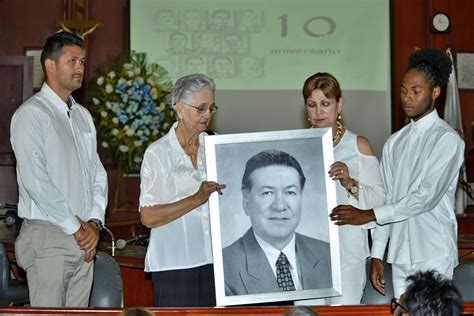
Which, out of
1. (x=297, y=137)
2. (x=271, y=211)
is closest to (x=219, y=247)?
(x=271, y=211)

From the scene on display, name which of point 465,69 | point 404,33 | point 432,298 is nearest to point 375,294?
point 432,298

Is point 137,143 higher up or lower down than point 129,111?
lower down

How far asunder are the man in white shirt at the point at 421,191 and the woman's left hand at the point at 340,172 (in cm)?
13

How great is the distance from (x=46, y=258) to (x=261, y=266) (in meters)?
0.86

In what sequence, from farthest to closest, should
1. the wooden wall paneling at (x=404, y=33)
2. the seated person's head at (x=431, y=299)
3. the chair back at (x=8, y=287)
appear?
the wooden wall paneling at (x=404, y=33)
the chair back at (x=8, y=287)
the seated person's head at (x=431, y=299)

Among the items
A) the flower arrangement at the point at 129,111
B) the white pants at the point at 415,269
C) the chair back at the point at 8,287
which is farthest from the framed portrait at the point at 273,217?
the flower arrangement at the point at 129,111

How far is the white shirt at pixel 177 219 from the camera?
3.80m

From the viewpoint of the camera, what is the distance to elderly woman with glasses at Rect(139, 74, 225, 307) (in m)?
3.78

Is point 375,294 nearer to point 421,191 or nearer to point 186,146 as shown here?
point 421,191

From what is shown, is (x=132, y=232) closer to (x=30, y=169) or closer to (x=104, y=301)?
(x=104, y=301)

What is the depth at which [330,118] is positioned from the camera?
382 centimetres

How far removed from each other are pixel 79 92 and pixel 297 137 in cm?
553

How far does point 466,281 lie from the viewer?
397 centimetres

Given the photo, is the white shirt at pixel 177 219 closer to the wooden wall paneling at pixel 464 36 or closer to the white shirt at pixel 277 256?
the white shirt at pixel 277 256
